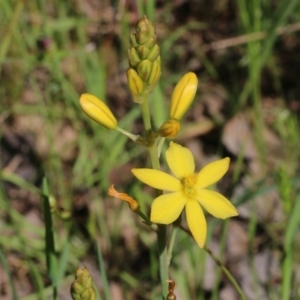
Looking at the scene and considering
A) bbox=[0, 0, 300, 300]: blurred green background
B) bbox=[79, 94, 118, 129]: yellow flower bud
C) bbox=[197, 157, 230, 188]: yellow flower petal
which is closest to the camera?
bbox=[79, 94, 118, 129]: yellow flower bud

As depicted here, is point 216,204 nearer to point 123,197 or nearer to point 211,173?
point 211,173

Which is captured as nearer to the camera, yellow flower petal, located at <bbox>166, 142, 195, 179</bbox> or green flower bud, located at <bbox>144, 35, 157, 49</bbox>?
green flower bud, located at <bbox>144, 35, 157, 49</bbox>

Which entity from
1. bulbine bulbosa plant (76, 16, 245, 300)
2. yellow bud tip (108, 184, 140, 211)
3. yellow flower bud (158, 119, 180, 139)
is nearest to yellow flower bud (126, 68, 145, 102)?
bulbine bulbosa plant (76, 16, 245, 300)

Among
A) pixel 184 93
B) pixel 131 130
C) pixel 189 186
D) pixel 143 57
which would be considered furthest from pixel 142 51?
pixel 131 130

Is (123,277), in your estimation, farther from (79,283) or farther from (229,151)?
(79,283)

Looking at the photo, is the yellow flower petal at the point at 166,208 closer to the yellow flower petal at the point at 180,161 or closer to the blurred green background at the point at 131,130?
the yellow flower petal at the point at 180,161

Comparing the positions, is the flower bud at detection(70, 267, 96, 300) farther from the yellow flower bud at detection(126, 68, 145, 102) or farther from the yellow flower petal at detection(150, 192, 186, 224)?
the yellow flower bud at detection(126, 68, 145, 102)
